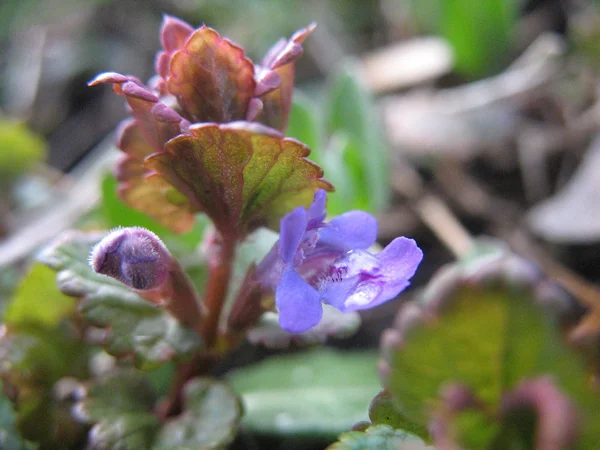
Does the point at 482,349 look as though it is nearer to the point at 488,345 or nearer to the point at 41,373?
the point at 488,345

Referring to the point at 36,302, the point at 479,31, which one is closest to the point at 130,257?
the point at 36,302

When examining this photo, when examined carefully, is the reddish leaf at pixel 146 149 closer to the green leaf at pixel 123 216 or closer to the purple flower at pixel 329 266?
the purple flower at pixel 329 266

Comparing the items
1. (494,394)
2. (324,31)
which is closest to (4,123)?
(324,31)

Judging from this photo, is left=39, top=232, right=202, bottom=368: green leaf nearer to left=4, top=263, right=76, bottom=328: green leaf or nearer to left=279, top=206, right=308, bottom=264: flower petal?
left=4, top=263, right=76, bottom=328: green leaf

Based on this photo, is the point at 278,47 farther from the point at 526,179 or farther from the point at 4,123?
the point at 4,123

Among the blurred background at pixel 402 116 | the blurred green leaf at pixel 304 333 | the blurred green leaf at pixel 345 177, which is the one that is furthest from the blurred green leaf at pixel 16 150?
the blurred green leaf at pixel 304 333

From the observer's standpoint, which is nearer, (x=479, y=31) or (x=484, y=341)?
(x=484, y=341)
